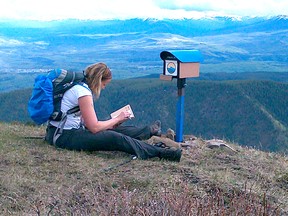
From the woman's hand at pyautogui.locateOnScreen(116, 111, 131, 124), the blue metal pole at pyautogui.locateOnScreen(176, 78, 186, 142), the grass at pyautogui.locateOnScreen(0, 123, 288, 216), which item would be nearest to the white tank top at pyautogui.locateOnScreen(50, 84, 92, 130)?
the grass at pyautogui.locateOnScreen(0, 123, 288, 216)

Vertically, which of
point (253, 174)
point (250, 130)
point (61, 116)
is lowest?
point (250, 130)

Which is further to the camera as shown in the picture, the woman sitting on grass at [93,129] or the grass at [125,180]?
the woman sitting on grass at [93,129]

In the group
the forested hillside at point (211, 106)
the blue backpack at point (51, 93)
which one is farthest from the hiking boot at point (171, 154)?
the forested hillside at point (211, 106)

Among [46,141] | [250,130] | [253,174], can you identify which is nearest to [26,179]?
[46,141]

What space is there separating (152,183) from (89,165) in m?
1.13

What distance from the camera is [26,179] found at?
5.34 meters

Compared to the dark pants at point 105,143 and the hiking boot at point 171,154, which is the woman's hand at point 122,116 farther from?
the hiking boot at point 171,154

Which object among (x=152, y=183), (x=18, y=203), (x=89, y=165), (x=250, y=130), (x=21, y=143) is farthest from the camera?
(x=250, y=130)

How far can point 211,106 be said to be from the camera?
210 ft

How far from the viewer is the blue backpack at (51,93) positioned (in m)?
6.58

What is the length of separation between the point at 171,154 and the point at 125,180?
1343mm

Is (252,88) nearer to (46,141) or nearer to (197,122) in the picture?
(197,122)

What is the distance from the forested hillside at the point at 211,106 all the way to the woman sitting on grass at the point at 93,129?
4531 cm

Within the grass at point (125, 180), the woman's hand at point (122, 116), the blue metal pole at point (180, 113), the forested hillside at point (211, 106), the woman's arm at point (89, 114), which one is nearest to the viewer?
the grass at point (125, 180)
